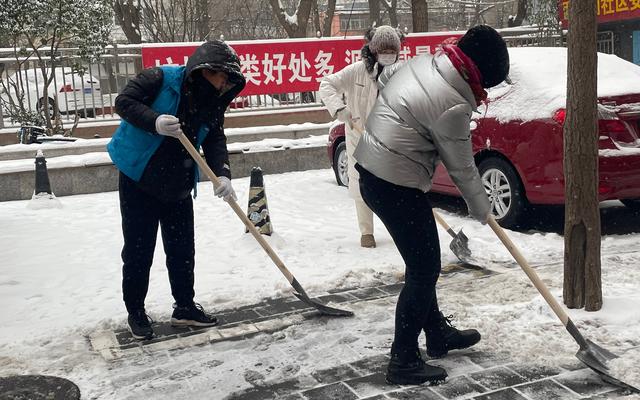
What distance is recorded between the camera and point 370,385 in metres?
3.80

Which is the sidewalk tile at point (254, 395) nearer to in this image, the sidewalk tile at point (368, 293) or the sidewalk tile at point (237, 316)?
the sidewalk tile at point (237, 316)

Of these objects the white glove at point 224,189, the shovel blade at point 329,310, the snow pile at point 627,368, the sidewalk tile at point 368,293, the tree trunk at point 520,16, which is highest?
the tree trunk at point 520,16

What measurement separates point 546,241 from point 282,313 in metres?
2.77

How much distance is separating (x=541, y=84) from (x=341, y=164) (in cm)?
301

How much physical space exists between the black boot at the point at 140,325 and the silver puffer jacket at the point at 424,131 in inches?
70.2

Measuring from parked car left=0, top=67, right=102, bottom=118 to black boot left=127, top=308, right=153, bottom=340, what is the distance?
7543 millimetres

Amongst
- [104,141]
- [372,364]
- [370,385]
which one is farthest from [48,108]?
[370,385]

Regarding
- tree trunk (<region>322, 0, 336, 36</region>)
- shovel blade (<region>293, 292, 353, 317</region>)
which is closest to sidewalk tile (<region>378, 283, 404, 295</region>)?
shovel blade (<region>293, 292, 353, 317</region>)

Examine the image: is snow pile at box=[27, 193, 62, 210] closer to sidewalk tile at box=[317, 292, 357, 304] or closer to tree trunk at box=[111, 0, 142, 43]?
sidewalk tile at box=[317, 292, 357, 304]

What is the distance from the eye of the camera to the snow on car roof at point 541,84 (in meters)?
6.79

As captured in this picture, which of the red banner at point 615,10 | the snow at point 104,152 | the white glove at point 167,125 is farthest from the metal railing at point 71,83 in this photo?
the red banner at point 615,10

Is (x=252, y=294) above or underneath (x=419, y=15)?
underneath

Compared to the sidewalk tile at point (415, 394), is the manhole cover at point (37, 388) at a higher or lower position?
higher

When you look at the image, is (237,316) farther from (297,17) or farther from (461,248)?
(297,17)
